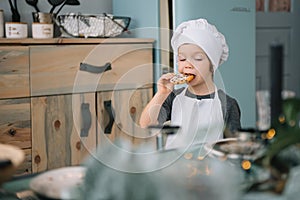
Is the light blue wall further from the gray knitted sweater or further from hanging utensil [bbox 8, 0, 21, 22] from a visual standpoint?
the gray knitted sweater

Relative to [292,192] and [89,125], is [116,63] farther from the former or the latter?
[292,192]

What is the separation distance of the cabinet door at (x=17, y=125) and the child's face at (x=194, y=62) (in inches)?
31.7

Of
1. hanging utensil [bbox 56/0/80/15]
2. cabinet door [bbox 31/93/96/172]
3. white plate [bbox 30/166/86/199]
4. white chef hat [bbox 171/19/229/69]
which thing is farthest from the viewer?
hanging utensil [bbox 56/0/80/15]

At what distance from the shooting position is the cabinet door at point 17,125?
8.43ft

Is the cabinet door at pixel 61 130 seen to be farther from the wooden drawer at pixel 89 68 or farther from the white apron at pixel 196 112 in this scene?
the white apron at pixel 196 112

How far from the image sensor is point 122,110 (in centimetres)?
297

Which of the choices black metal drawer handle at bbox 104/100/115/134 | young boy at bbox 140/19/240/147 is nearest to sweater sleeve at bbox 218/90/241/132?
young boy at bbox 140/19/240/147

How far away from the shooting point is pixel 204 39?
2.21m

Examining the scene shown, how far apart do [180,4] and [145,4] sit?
8.6 inches

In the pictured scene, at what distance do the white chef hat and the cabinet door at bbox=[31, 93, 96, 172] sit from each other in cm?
72

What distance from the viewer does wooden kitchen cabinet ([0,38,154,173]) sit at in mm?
2627

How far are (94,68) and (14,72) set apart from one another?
1.42 feet

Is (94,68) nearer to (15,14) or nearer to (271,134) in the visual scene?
(15,14)

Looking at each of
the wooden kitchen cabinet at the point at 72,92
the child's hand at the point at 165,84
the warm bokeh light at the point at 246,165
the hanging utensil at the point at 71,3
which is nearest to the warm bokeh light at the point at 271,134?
the warm bokeh light at the point at 246,165
